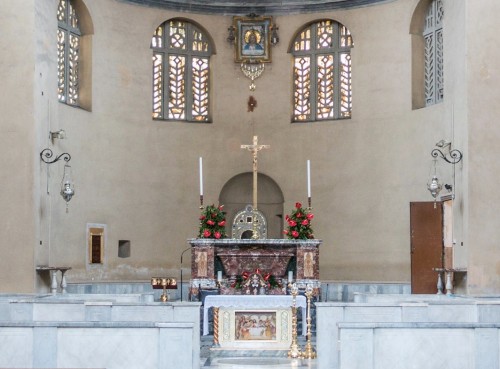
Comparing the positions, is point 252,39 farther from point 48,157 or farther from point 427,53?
point 48,157

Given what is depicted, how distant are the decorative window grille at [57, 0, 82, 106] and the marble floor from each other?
7142mm

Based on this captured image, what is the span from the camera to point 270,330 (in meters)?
17.3

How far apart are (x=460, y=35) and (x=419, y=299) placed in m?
5.11

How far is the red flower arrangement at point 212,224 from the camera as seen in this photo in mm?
20297

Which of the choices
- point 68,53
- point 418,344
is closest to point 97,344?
point 418,344

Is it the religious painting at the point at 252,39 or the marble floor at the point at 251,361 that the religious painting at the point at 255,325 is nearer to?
the marble floor at the point at 251,361

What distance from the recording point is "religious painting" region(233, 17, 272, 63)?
24.8 metres

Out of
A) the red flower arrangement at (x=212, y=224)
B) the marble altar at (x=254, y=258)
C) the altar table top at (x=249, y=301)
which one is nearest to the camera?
the altar table top at (x=249, y=301)

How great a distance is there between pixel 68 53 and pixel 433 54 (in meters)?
7.45

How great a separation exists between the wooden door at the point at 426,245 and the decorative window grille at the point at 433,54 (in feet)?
8.17

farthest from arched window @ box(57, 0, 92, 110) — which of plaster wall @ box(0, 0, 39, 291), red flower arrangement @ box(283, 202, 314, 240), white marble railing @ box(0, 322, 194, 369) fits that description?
white marble railing @ box(0, 322, 194, 369)

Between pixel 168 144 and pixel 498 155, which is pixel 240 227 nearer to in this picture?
pixel 168 144

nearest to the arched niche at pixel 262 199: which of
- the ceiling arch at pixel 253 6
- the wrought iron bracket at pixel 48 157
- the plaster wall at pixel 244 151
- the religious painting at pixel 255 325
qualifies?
the plaster wall at pixel 244 151

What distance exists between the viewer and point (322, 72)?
24.9m
